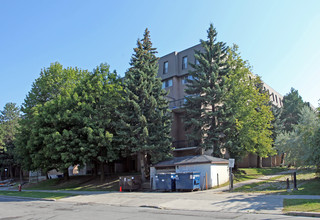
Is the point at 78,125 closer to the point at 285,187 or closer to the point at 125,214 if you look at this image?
the point at 125,214

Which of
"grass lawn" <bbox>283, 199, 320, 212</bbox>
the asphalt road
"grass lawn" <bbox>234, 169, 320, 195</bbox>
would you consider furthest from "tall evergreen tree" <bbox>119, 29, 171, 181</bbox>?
"grass lawn" <bbox>283, 199, 320, 212</bbox>

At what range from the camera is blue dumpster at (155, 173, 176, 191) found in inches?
854

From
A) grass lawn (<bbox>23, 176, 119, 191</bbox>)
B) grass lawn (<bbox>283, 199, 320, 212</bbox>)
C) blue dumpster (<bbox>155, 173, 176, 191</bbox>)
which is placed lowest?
grass lawn (<bbox>23, 176, 119, 191</bbox>)

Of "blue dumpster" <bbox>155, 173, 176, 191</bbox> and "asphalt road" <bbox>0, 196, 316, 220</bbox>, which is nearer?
"asphalt road" <bbox>0, 196, 316, 220</bbox>

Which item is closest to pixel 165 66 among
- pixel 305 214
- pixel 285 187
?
pixel 285 187

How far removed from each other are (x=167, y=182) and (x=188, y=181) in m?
2.02

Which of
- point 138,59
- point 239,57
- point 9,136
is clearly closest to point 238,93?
point 239,57

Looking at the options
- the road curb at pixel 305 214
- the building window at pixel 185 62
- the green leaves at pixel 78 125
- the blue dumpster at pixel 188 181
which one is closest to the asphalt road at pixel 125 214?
the road curb at pixel 305 214

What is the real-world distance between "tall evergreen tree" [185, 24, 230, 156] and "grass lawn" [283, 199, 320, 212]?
45.1 ft

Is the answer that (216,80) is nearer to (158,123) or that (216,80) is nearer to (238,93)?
(238,93)

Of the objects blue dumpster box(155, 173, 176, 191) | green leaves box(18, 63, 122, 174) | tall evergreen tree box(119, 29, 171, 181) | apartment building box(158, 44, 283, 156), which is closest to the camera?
blue dumpster box(155, 173, 176, 191)

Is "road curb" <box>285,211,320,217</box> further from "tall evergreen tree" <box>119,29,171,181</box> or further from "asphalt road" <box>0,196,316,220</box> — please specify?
"tall evergreen tree" <box>119,29,171,181</box>

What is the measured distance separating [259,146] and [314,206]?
1891 centimetres

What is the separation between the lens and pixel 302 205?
11.3 metres
